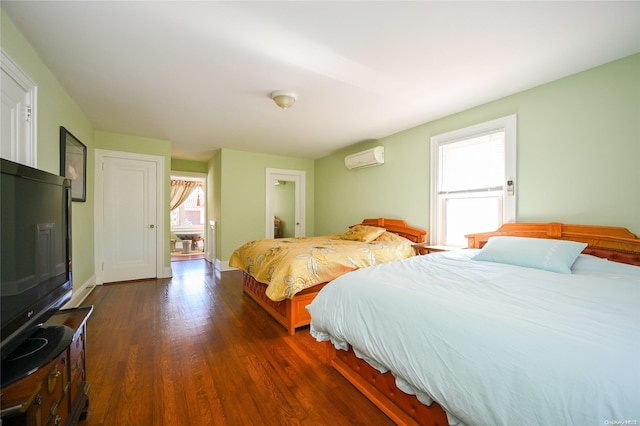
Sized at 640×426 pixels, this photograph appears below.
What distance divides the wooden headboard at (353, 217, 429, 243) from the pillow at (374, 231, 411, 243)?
96 mm

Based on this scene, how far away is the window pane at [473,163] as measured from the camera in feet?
9.21

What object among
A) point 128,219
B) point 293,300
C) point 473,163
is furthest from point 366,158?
point 128,219

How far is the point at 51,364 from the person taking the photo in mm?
1006

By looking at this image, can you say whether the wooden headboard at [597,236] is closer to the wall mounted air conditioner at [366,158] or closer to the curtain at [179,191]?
the wall mounted air conditioner at [366,158]

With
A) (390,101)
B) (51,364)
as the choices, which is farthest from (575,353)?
(390,101)

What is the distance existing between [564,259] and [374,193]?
2.71 m

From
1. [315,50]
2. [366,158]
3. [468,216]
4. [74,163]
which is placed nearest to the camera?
[315,50]

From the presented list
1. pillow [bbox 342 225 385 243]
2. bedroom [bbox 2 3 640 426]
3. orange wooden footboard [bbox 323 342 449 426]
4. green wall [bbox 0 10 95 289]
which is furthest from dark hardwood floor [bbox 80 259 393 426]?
pillow [bbox 342 225 385 243]

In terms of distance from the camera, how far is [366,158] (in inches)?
166

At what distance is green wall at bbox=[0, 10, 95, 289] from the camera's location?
5.69ft

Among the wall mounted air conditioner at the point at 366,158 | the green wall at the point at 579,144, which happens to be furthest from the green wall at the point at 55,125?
the green wall at the point at 579,144

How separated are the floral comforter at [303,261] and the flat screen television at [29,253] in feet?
4.76

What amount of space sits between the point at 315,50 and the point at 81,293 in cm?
392

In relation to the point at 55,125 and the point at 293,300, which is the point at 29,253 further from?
the point at 55,125
